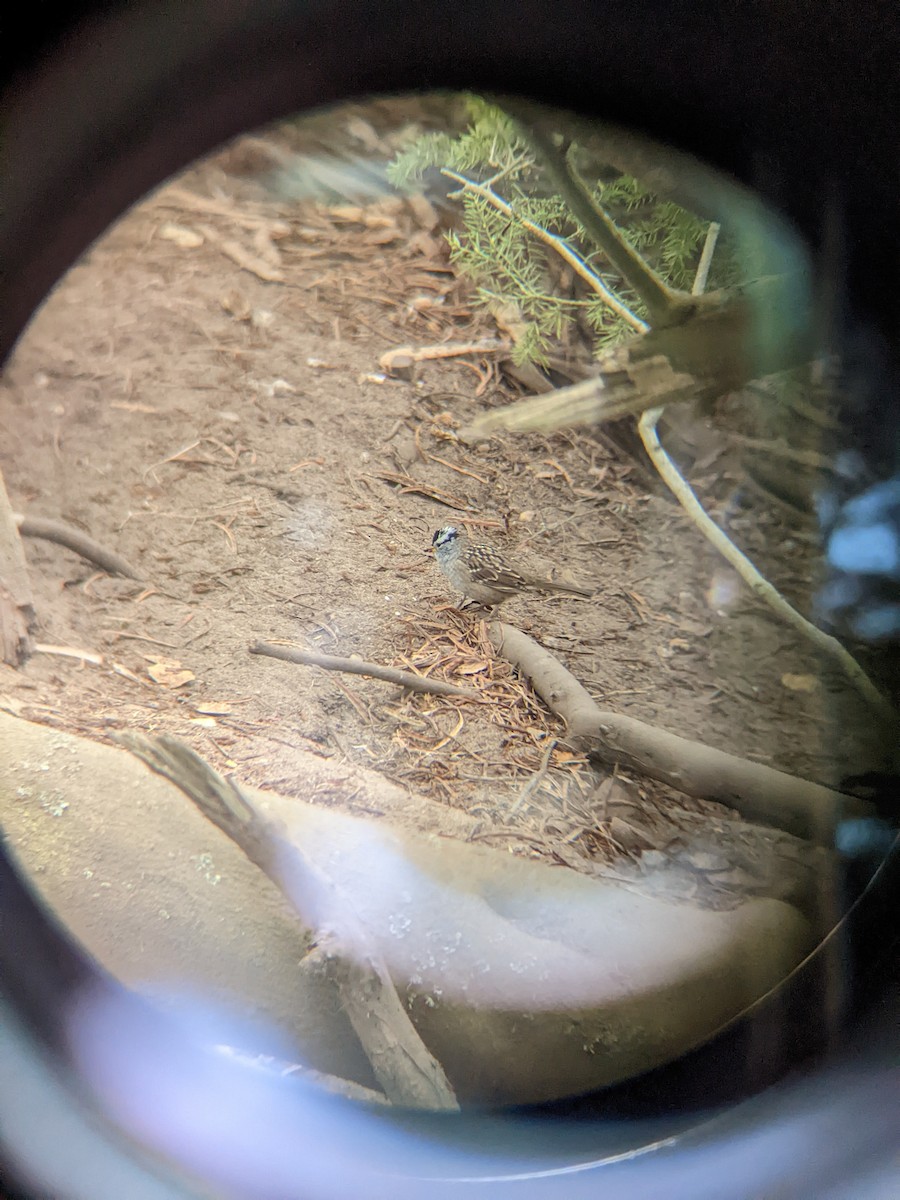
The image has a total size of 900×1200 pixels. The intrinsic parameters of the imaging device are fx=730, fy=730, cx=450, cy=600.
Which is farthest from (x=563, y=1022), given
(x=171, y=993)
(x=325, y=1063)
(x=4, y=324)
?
(x=4, y=324)

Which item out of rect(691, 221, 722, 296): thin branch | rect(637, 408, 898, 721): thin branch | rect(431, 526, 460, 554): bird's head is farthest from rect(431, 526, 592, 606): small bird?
rect(691, 221, 722, 296): thin branch

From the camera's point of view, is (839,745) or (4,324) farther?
(839,745)

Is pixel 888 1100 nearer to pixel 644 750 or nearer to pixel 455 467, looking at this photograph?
pixel 644 750

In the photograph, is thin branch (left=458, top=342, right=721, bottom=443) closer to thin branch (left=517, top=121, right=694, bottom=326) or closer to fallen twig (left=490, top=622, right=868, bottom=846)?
thin branch (left=517, top=121, right=694, bottom=326)

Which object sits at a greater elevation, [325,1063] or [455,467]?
[455,467]

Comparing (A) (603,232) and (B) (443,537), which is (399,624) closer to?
(B) (443,537)

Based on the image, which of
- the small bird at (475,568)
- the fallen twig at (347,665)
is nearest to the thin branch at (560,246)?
the small bird at (475,568)
